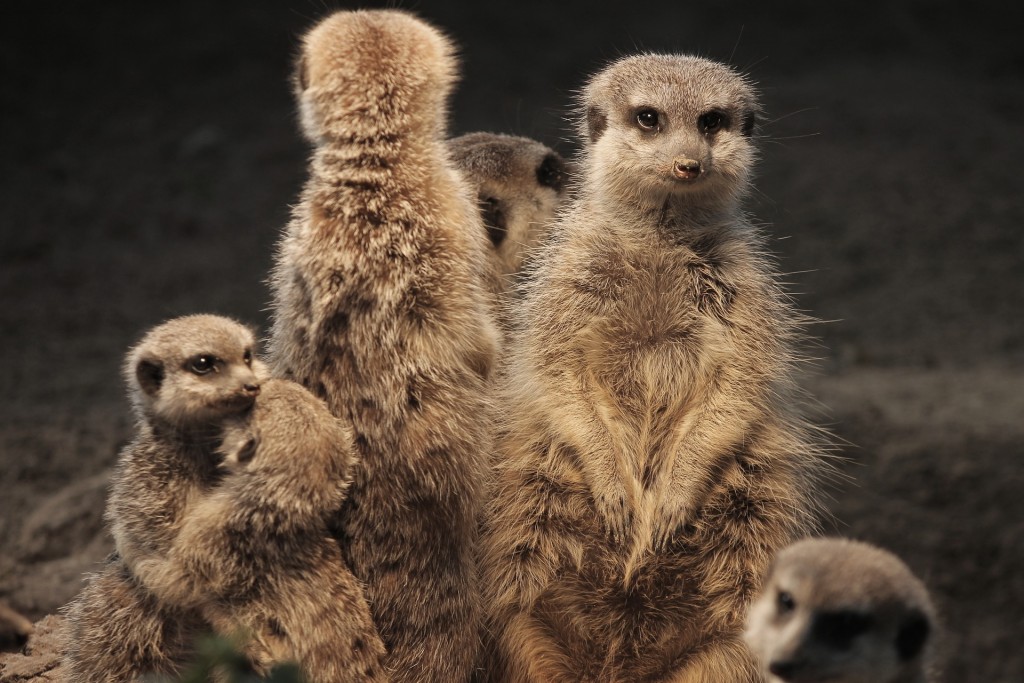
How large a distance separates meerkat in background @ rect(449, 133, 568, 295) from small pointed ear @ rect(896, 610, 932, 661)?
1.26m

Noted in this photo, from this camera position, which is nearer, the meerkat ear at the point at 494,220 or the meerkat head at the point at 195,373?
the meerkat head at the point at 195,373

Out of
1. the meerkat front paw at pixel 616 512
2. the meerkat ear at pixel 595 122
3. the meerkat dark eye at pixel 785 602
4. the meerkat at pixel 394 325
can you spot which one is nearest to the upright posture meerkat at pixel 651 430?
the meerkat front paw at pixel 616 512

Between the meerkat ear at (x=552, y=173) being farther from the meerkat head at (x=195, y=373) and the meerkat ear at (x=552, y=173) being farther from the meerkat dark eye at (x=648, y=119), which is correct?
the meerkat head at (x=195, y=373)

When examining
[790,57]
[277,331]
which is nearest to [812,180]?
[790,57]

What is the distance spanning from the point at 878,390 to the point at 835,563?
3.61 metres

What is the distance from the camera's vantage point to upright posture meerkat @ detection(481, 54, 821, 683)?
2619 millimetres

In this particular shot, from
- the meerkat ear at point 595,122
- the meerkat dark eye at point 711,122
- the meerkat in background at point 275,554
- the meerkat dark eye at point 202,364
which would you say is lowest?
the meerkat in background at point 275,554

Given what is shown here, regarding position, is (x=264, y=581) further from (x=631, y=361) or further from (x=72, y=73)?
(x=72, y=73)

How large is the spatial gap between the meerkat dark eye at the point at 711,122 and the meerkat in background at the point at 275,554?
3.69 feet

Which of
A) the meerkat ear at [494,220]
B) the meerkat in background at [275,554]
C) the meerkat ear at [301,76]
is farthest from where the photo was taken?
the meerkat ear at [494,220]

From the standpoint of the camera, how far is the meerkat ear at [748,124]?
2.85 m

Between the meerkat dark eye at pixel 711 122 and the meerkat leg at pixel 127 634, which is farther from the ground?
the meerkat dark eye at pixel 711 122

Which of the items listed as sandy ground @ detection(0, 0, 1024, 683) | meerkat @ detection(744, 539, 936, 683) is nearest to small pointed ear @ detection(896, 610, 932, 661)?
meerkat @ detection(744, 539, 936, 683)

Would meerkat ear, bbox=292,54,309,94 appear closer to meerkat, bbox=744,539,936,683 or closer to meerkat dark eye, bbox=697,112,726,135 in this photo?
meerkat dark eye, bbox=697,112,726,135
